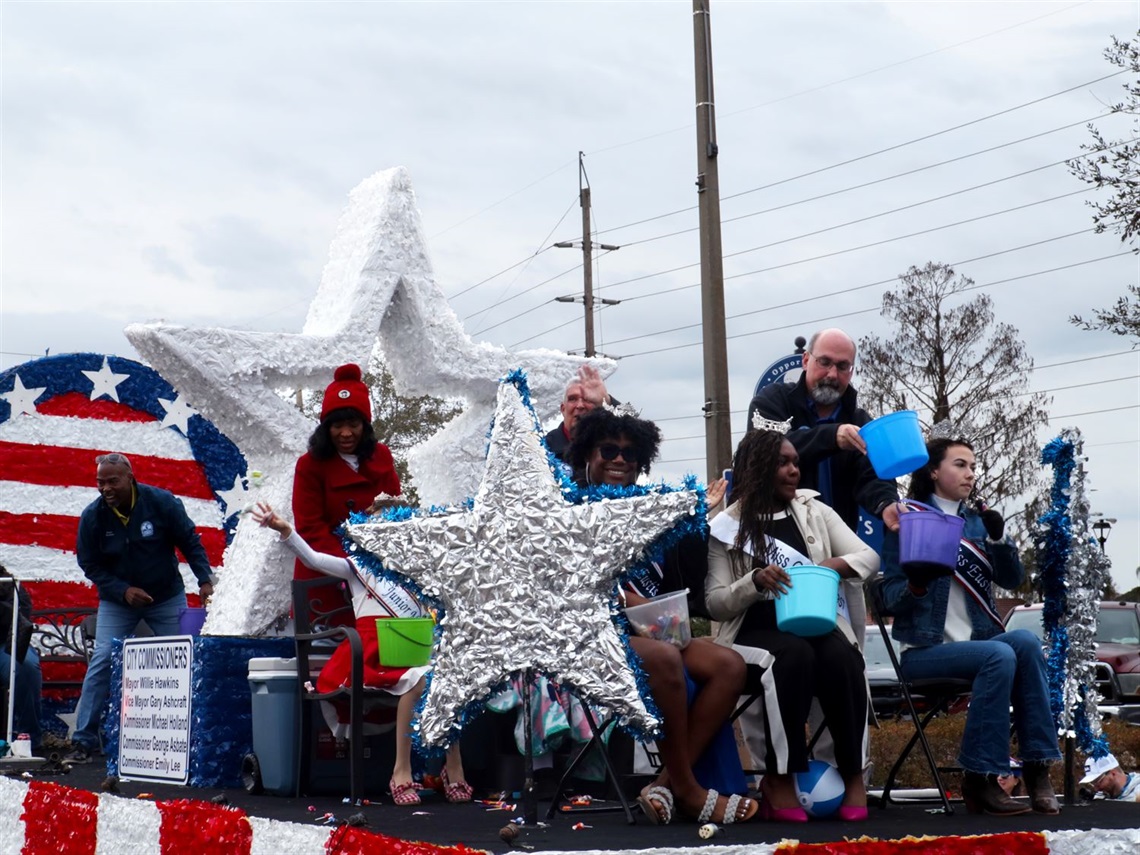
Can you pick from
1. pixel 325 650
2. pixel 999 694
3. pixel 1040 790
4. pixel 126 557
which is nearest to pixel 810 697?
pixel 999 694

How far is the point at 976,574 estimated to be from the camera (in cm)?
522

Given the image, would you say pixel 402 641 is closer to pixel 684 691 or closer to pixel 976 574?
pixel 684 691

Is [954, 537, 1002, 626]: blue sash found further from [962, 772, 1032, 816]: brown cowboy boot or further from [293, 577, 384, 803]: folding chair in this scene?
[293, 577, 384, 803]: folding chair

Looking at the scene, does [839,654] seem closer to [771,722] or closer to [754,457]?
[771,722]

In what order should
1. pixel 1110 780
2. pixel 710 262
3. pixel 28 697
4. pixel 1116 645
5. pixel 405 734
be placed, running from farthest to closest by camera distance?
pixel 1116 645 → pixel 710 262 → pixel 28 697 → pixel 1110 780 → pixel 405 734

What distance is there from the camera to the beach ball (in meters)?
4.74

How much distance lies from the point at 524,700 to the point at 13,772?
349cm

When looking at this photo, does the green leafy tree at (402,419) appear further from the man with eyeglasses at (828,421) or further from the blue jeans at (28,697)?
the man with eyeglasses at (828,421)

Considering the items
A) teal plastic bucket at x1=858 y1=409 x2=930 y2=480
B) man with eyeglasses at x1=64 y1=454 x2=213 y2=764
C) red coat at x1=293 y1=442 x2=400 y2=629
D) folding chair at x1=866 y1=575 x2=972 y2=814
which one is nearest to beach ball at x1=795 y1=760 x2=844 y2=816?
folding chair at x1=866 y1=575 x2=972 y2=814

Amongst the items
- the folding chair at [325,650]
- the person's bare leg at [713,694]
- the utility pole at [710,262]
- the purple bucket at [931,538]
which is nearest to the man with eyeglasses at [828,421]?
the purple bucket at [931,538]

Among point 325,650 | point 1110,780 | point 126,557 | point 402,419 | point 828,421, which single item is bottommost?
point 1110,780

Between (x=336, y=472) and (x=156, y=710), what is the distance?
1313mm

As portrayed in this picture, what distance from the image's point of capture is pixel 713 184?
35.6 ft

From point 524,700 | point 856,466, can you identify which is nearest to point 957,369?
point 856,466
